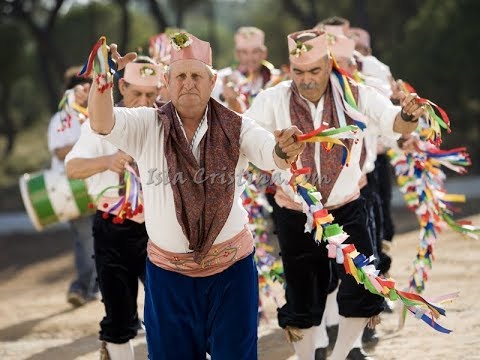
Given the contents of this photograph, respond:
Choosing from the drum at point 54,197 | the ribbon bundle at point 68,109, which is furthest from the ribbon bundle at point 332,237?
the drum at point 54,197

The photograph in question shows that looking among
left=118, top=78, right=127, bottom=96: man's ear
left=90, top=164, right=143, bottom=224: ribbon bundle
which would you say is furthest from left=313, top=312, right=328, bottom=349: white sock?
left=118, top=78, right=127, bottom=96: man's ear

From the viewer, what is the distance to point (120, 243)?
6.02m

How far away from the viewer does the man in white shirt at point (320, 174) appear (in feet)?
18.4

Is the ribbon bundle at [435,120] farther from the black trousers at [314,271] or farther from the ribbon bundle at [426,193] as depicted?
the ribbon bundle at [426,193]

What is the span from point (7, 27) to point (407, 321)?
24.6m

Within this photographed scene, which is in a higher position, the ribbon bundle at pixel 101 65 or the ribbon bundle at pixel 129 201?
the ribbon bundle at pixel 101 65

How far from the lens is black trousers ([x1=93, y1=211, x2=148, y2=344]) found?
19.6ft

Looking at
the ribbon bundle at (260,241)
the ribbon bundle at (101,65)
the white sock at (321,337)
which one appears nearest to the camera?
the ribbon bundle at (101,65)

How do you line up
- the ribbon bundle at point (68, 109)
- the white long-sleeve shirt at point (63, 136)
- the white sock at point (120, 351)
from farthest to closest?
the white long-sleeve shirt at point (63, 136)
the ribbon bundle at point (68, 109)
the white sock at point (120, 351)

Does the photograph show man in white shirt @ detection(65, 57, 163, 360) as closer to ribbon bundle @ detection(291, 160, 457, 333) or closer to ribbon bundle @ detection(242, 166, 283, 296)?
ribbon bundle @ detection(242, 166, 283, 296)

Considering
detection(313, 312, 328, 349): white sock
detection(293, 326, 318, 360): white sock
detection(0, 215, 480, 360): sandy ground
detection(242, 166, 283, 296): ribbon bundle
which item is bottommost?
detection(0, 215, 480, 360): sandy ground

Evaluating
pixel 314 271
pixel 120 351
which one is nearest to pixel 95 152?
pixel 120 351

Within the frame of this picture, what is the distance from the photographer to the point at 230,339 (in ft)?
14.7

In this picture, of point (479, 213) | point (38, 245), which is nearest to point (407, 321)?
point (479, 213)
